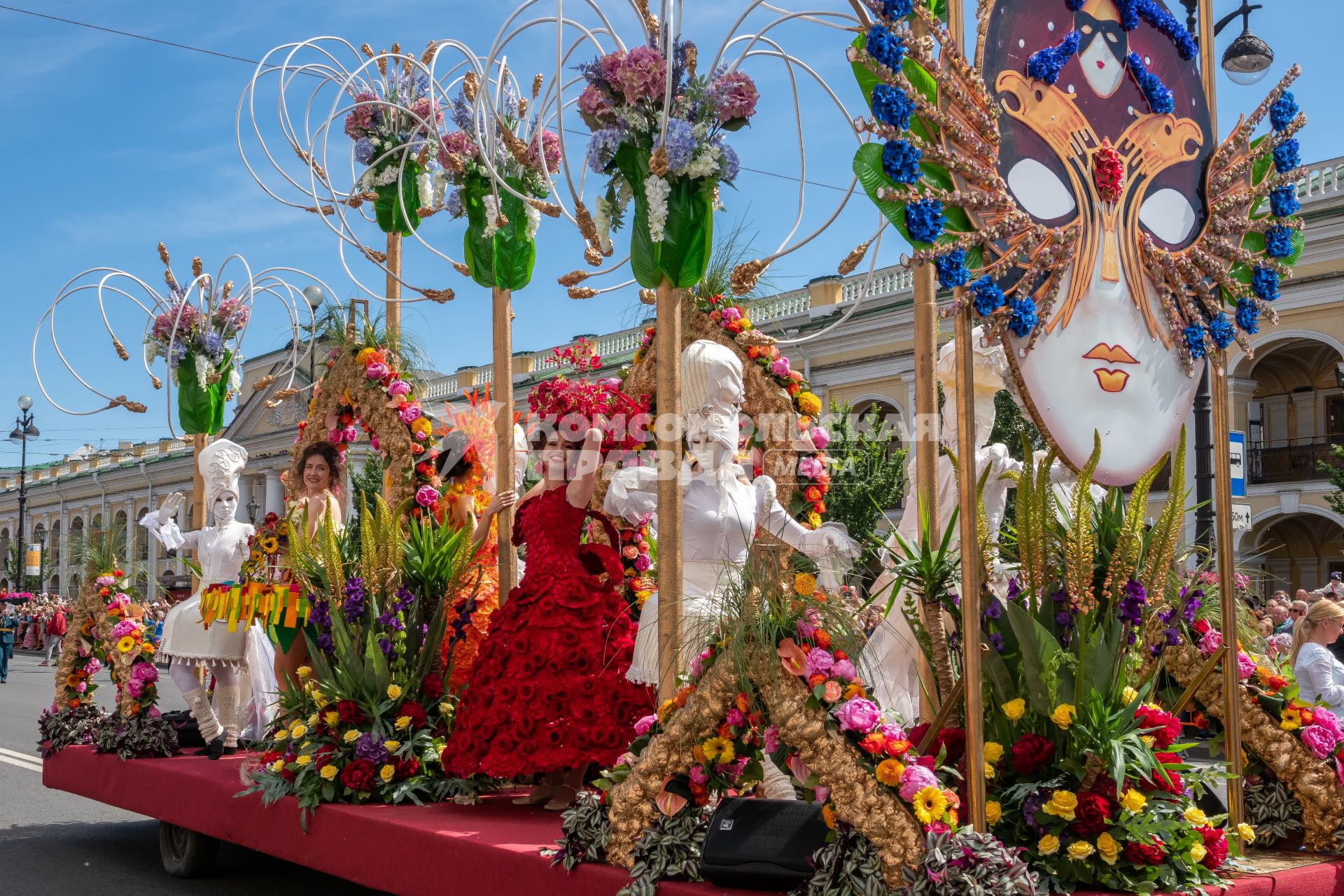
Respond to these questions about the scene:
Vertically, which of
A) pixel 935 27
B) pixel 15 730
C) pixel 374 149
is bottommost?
pixel 15 730

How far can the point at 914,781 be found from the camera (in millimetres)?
3365

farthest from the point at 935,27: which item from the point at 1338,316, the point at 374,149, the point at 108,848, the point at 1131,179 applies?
the point at 1338,316

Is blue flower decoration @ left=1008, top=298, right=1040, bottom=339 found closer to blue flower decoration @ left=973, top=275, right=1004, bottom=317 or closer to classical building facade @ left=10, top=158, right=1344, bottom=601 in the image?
blue flower decoration @ left=973, top=275, right=1004, bottom=317

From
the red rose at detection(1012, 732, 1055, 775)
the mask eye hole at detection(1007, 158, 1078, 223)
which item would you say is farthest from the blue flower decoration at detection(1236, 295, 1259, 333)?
the red rose at detection(1012, 732, 1055, 775)

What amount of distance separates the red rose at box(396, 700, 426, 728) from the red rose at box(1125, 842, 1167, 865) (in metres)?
3.33

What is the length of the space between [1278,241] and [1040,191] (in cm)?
A: 107

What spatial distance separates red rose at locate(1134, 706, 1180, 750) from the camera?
367cm

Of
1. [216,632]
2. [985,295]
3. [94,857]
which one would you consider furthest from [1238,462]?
[94,857]

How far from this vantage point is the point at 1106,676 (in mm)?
3662

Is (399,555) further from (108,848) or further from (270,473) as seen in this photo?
(270,473)

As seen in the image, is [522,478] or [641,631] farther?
[522,478]

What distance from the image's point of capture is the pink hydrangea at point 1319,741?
4.36 m

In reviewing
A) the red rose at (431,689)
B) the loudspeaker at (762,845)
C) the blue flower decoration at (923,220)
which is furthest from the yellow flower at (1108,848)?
the red rose at (431,689)

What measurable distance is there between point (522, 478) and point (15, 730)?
8772 mm
